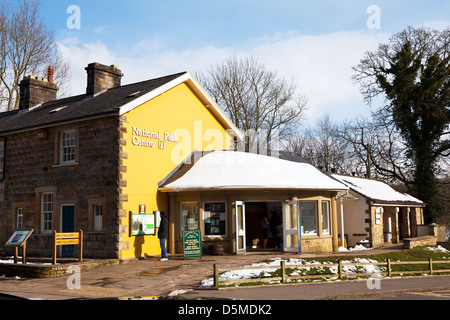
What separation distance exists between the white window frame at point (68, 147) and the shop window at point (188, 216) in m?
5.09

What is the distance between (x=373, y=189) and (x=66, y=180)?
59.3 ft

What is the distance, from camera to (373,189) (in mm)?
28391

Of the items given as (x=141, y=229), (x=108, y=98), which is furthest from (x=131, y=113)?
(x=141, y=229)

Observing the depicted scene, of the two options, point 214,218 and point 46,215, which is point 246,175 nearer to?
point 214,218

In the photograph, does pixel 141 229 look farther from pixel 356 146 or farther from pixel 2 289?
pixel 356 146

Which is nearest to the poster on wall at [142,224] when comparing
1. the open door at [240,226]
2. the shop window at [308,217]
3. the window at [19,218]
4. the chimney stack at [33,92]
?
the open door at [240,226]

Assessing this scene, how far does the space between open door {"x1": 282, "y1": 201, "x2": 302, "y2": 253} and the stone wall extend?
684 centimetres

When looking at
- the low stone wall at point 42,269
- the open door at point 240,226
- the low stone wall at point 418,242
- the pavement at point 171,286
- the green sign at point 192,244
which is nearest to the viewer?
the pavement at point 171,286

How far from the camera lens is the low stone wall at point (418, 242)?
76.1ft

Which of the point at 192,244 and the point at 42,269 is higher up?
the point at 192,244

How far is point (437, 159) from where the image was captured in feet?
118

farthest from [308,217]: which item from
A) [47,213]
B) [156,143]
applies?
[47,213]

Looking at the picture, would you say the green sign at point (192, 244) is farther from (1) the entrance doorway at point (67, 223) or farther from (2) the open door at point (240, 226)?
(1) the entrance doorway at point (67, 223)

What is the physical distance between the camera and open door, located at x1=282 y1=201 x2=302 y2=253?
19188 millimetres
